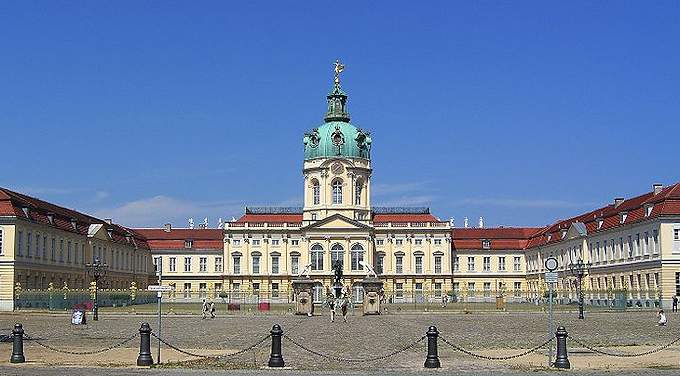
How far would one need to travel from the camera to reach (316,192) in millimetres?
117875

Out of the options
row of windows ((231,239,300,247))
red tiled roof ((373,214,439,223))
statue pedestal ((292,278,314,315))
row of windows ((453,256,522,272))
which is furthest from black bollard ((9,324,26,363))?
row of windows ((453,256,522,272))

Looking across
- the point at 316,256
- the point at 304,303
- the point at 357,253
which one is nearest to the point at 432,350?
the point at 304,303

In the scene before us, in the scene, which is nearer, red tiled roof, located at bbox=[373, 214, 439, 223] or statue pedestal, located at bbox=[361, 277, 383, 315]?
statue pedestal, located at bbox=[361, 277, 383, 315]

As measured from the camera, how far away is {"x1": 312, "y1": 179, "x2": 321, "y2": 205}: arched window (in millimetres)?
117312

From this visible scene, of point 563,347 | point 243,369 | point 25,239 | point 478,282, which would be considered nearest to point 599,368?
point 563,347

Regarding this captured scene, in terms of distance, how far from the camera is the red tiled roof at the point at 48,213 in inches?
3100

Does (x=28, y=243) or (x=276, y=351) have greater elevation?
(x=28, y=243)

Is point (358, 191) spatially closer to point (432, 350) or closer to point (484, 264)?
point (484, 264)

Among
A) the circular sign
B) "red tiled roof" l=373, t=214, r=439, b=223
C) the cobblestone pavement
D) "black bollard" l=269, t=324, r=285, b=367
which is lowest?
the cobblestone pavement

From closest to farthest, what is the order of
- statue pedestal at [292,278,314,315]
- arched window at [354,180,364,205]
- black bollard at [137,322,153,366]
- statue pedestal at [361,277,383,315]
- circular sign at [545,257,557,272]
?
1. black bollard at [137,322,153,366]
2. circular sign at [545,257,557,272]
3. statue pedestal at [292,278,314,315]
4. statue pedestal at [361,277,383,315]
5. arched window at [354,180,364,205]

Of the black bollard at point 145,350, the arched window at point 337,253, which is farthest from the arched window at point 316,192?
the black bollard at point 145,350

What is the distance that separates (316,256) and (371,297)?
4985 cm

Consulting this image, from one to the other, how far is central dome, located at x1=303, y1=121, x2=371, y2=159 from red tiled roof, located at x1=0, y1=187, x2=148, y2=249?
934 inches

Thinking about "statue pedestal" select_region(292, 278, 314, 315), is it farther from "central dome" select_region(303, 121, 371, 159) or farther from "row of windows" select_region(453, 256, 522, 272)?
"row of windows" select_region(453, 256, 522, 272)
